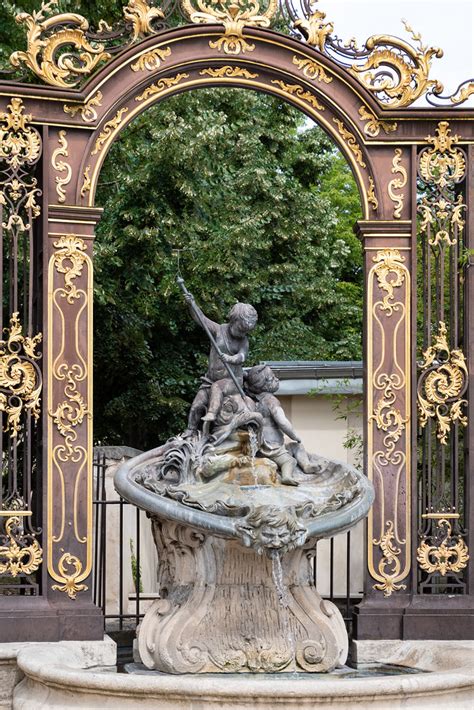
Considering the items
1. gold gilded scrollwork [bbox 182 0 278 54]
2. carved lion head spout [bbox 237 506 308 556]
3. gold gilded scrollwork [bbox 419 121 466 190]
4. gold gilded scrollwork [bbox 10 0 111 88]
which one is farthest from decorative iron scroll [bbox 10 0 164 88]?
carved lion head spout [bbox 237 506 308 556]

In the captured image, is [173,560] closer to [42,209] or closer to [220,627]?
[220,627]

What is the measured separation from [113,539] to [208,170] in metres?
4.64

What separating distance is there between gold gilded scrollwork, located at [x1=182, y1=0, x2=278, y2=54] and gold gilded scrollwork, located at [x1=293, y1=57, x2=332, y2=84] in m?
0.33

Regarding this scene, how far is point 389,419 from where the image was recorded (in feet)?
36.2

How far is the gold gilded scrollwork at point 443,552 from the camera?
35.9 ft

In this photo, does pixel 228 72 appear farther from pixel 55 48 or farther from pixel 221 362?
pixel 221 362

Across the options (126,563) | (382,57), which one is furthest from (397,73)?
(126,563)

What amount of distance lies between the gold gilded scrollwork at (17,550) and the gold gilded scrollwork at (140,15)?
129 inches

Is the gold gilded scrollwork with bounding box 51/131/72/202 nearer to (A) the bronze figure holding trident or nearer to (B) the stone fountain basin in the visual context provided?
(A) the bronze figure holding trident

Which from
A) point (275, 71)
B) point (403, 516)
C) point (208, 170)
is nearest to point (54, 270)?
point (275, 71)

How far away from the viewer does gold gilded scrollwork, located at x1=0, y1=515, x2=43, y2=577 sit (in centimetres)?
1038

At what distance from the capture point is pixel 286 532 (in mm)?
9422

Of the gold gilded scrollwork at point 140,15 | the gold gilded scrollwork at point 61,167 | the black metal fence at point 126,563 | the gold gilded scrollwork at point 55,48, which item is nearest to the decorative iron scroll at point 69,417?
the gold gilded scrollwork at point 61,167

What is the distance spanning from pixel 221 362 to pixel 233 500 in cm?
124
